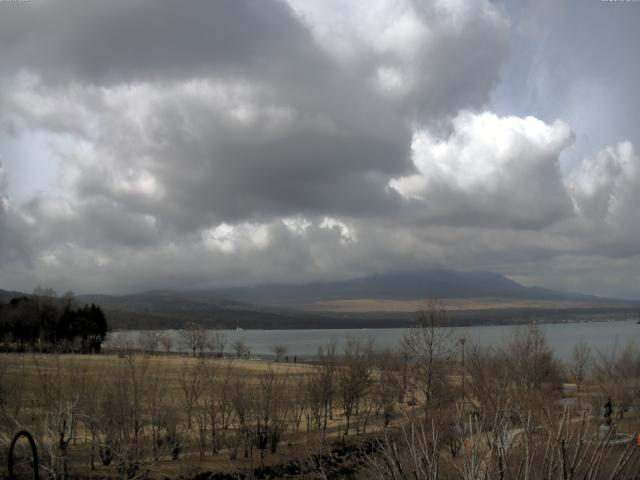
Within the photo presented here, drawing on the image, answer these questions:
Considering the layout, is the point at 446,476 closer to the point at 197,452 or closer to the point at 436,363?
the point at 197,452

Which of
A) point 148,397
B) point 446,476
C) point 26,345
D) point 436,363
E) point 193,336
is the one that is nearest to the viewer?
point 446,476

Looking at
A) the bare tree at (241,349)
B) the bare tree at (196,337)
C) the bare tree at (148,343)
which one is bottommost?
the bare tree at (241,349)

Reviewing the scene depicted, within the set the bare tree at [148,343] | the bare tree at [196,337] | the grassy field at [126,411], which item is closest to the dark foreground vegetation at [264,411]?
the grassy field at [126,411]

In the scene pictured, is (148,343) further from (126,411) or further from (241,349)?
(241,349)

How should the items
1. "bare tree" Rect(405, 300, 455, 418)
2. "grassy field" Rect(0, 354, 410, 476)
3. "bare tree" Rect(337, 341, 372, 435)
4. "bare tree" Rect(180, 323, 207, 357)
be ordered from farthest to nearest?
"bare tree" Rect(180, 323, 207, 357) < "bare tree" Rect(337, 341, 372, 435) < "bare tree" Rect(405, 300, 455, 418) < "grassy field" Rect(0, 354, 410, 476)

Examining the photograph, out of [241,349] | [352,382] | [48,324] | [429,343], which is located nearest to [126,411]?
[429,343]

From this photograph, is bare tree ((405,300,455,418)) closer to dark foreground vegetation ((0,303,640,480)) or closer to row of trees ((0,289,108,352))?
dark foreground vegetation ((0,303,640,480))

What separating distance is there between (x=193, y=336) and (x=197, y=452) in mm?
116009

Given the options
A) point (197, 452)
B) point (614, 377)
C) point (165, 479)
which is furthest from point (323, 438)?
point (614, 377)

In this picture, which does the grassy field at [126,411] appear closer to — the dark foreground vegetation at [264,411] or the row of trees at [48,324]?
the dark foreground vegetation at [264,411]

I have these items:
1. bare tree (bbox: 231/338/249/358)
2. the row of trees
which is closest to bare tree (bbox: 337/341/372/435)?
the row of trees

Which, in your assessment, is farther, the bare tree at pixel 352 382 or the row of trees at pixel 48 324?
the row of trees at pixel 48 324

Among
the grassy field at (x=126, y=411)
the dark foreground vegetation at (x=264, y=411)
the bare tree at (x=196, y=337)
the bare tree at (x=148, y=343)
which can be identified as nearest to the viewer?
the dark foreground vegetation at (x=264, y=411)

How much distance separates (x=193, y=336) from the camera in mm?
151125
